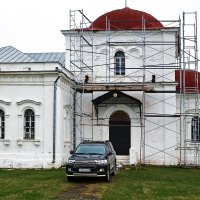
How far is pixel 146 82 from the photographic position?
93.7 feet

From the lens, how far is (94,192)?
49.2 ft

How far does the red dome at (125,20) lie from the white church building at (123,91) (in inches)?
2.6

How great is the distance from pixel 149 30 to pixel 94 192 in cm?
1640

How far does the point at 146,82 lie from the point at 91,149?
1039cm

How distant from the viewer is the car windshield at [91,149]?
62.2 feet

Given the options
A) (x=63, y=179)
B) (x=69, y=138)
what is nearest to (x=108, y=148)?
(x=63, y=179)

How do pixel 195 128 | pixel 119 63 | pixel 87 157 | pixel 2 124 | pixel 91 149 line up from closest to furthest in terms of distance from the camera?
pixel 87 157, pixel 91 149, pixel 2 124, pixel 119 63, pixel 195 128

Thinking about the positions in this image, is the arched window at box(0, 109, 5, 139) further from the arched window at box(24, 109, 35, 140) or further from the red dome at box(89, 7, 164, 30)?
the red dome at box(89, 7, 164, 30)

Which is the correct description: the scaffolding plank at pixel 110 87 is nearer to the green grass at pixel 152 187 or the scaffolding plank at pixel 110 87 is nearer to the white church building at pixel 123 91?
the white church building at pixel 123 91

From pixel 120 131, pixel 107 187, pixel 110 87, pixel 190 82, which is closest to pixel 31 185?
pixel 107 187

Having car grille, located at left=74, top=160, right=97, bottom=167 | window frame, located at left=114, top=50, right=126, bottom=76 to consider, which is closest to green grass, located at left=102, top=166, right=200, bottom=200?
car grille, located at left=74, top=160, right=97, bottom=167

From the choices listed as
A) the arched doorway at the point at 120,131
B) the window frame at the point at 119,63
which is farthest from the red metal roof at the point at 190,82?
the arched doorway at the point at 120,131

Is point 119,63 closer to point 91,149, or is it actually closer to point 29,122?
point 29,122

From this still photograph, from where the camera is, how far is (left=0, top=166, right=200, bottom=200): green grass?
46.3 ft
